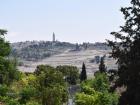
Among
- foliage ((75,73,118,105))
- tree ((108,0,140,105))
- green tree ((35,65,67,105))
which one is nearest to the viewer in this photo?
tree ((108,0,140,105))

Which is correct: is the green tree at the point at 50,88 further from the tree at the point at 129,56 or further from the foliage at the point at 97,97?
the tree at the point at 129,56

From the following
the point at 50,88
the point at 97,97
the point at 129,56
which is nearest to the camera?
the point at 129,56

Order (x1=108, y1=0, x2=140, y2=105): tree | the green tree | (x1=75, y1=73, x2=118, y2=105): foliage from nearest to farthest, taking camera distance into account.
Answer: (x1=108, y1=0, x2=140, y2=105): tree, (x1=75, y1=73, x2=118, y2=105): foliage, the green tree

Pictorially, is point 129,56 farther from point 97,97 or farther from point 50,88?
point 50,88

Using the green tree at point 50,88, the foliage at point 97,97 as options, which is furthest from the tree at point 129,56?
the green tree at point 50,88

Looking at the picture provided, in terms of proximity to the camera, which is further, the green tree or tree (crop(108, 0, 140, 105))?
the green tree

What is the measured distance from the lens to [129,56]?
115 feet

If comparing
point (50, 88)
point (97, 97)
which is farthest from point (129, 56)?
point (50, 88)

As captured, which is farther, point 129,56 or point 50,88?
point 50,88

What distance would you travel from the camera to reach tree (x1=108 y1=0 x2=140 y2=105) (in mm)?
34344

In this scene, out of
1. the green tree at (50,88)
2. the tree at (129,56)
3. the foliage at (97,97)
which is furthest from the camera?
the green tree at (50,88)

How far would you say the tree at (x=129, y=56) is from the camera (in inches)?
1352

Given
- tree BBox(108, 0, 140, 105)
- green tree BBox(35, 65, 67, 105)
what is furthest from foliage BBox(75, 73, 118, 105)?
tree BBox(108, 0, 140, 105)

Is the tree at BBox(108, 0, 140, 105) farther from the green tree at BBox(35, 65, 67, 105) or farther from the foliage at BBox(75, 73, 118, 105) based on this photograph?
the green tree at BBox(35, 65, 67, 105)
